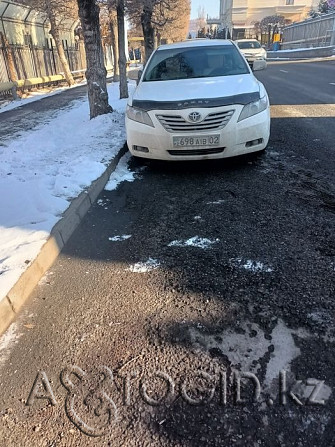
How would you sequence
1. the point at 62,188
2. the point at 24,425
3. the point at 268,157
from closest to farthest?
the point at 24,425, the point at 62,188, the point at 268,157

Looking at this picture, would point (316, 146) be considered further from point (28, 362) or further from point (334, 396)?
point (28, 362)

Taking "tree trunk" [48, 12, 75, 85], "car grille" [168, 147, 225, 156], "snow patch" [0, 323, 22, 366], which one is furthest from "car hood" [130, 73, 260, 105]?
"tree trunk" [48, 12, 75, 85]

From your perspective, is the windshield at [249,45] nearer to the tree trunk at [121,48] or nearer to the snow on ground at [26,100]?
the snow on ground at [26,100]

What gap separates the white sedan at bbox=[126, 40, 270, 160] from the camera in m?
4.80

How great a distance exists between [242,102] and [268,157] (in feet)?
4.21

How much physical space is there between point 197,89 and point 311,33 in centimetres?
4628

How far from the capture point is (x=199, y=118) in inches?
188

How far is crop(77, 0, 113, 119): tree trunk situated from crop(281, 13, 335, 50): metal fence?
3577 cm

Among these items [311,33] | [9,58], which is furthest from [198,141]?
[311,33]

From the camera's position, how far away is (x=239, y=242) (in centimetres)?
339

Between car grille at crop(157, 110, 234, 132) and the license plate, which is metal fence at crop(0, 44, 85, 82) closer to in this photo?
car grille at crop(157, 110, 234, 132)

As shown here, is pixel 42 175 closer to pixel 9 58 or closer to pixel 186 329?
pixel 186 329

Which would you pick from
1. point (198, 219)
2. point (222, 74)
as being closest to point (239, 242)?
point (198, 219)

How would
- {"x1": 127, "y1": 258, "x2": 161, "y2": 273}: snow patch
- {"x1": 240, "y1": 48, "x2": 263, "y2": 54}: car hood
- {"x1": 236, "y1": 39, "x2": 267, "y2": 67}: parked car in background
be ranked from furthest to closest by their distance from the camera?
{"x1": 240, "y1": 48, "x2": 263, "y2": 54}: car hood → {"x1": 236, "y1": 39, "x2": 267, "y2": 67}: parked car in background → {"x1": 127, "y1": 258, "x2": 161, "y2": 273}: snow patch
